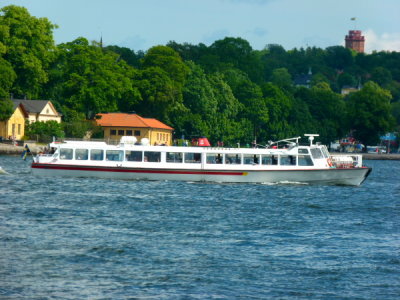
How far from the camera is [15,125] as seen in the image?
384ft

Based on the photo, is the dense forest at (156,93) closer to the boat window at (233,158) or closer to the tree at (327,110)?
the tree at (327,110)

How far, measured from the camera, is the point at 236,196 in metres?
56.1

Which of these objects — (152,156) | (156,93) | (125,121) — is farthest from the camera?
(156,93)

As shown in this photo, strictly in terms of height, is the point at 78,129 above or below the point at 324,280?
above

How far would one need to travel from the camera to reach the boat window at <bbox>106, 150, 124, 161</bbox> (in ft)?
210

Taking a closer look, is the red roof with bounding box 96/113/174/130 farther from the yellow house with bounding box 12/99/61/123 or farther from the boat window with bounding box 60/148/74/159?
the boat window with bounding box 60/148/74/159

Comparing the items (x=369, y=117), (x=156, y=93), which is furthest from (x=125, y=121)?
(x=369, y=117)

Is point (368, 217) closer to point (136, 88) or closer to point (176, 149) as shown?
point (176, 149)

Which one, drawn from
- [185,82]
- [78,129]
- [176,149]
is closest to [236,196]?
[176,149]

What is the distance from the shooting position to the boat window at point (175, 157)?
211 feet

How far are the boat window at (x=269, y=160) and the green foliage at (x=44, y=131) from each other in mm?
55149

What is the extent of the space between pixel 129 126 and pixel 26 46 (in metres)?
17.9

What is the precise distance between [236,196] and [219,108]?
305 ft

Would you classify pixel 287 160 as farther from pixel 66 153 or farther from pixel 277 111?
pixel 277 111
